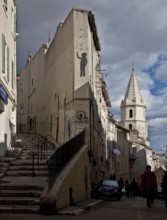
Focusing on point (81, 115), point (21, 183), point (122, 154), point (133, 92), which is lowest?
point (21, 183)

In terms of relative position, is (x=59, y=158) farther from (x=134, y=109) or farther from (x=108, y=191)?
(x=134, y=109)

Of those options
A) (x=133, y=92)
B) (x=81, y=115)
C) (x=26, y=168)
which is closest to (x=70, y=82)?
(x=81, y=115)

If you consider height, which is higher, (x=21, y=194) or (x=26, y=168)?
(x=26, y=168)

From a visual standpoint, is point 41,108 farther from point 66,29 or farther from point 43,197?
point 43,197

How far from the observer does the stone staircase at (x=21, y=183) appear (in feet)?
51.0

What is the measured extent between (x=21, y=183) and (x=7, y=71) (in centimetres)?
991

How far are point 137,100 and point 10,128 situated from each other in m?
95.8

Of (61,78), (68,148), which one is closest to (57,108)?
(61,78)

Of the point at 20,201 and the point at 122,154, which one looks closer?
the point at 20,201

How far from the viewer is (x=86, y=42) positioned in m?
36.0

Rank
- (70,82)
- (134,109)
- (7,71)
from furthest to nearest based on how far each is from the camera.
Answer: (134,109) → (70,82) → (7,71)

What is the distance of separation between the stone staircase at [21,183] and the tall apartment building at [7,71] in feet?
8.10

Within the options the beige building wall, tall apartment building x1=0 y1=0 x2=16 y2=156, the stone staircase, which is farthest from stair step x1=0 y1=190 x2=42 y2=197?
the beige building wall

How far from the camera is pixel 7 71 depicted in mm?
26859
